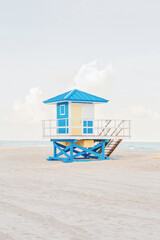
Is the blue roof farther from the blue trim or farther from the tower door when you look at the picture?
the tower door

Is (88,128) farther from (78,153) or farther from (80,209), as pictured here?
(80,209)

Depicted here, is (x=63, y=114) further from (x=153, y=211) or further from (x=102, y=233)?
(x=102, y=233)

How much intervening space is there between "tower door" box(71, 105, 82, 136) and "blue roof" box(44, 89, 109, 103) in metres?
0.64

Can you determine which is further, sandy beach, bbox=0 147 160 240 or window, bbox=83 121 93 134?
window, bbox=83 121 93 134

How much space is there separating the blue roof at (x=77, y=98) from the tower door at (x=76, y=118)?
0.64 metres

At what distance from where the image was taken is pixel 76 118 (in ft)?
72.5

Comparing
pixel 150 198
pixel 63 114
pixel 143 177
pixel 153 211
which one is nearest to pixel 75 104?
pixel 63 114

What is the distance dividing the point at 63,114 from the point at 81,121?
1222 millimetres

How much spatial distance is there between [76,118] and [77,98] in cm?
130

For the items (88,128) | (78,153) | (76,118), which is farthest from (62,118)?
A: (78,153)

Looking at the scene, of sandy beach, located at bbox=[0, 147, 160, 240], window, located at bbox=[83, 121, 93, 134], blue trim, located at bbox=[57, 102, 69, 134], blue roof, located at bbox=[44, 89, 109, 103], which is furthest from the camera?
window, located at bbox=[83, 121, 93, 134]

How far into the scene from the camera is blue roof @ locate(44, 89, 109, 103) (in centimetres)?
2151

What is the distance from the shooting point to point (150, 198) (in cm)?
904

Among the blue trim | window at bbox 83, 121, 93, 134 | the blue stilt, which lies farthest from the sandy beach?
window at bbox 83, 121, 93, 134
